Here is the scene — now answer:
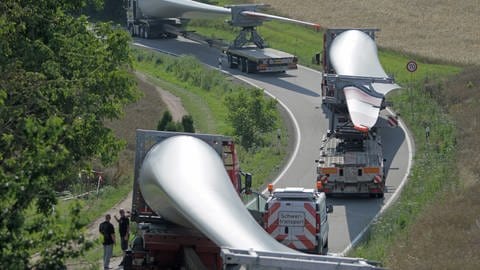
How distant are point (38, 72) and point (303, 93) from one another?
105 feet

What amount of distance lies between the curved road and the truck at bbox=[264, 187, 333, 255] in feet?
5.84

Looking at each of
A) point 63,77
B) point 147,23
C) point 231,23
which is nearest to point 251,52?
point 231,23

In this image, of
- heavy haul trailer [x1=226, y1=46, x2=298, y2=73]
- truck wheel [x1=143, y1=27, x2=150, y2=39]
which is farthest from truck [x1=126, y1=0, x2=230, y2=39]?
heavy haul trailer [x1=226, y1=46, x2=298, y2=73]

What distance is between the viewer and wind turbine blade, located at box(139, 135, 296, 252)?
16.9 metres

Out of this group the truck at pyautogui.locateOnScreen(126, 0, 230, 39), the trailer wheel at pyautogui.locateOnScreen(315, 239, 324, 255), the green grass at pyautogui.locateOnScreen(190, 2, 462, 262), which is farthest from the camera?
the truck at pyautogui.locateOnScreen(126, 0, 230, 39)

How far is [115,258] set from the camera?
1102 inches

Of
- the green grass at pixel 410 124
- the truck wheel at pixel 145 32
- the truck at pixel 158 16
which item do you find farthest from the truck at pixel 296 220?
the truck wheel at pixel 145 32

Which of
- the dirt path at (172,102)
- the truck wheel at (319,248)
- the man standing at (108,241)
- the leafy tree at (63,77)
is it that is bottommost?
the dirt path at (172,102)

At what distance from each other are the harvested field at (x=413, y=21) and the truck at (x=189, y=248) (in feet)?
139

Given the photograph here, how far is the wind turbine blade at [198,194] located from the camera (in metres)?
16.9

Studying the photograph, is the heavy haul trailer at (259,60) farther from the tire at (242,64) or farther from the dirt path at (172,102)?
the dirt path at (172,102)

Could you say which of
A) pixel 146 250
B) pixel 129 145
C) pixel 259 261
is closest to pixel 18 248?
pixel 259 261

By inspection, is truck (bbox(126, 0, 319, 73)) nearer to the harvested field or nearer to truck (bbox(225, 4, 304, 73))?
truck (bbox(225, 4, 304, 73))

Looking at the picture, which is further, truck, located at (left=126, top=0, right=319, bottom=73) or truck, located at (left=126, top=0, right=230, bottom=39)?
truck, located at (left=126, top=0, right=230, bottom=39)
